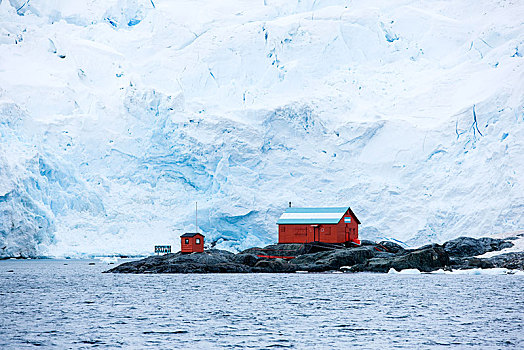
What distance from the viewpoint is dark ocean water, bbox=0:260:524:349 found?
496 inches

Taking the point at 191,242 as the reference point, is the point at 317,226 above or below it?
above

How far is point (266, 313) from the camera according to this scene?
54.2 feet

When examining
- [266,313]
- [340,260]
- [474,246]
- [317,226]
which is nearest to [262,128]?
[317,226]

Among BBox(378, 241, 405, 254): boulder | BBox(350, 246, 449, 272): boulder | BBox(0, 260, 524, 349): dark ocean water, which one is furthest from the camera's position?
BBox(378, 241, 405, 254): boulder

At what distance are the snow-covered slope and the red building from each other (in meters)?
4.95

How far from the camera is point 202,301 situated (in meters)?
19.0

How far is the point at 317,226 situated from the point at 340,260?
3.79 meters

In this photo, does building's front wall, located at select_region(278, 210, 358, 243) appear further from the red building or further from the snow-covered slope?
the snow-covered slope

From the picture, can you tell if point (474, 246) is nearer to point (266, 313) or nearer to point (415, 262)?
point (415, 262)

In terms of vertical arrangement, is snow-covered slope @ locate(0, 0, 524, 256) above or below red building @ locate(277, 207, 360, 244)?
above

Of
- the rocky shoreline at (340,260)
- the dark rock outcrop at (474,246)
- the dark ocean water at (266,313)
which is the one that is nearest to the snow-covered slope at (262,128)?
the dark rock outcrop at (474,246)

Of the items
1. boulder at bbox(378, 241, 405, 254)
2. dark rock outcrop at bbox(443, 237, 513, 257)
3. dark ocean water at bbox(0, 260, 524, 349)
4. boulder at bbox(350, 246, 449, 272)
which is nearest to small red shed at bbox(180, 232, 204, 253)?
dark ocean water at bbox(0, 260, 524, 349)

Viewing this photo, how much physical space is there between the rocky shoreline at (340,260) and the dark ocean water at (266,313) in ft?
7.72

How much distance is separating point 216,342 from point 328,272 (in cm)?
1696
